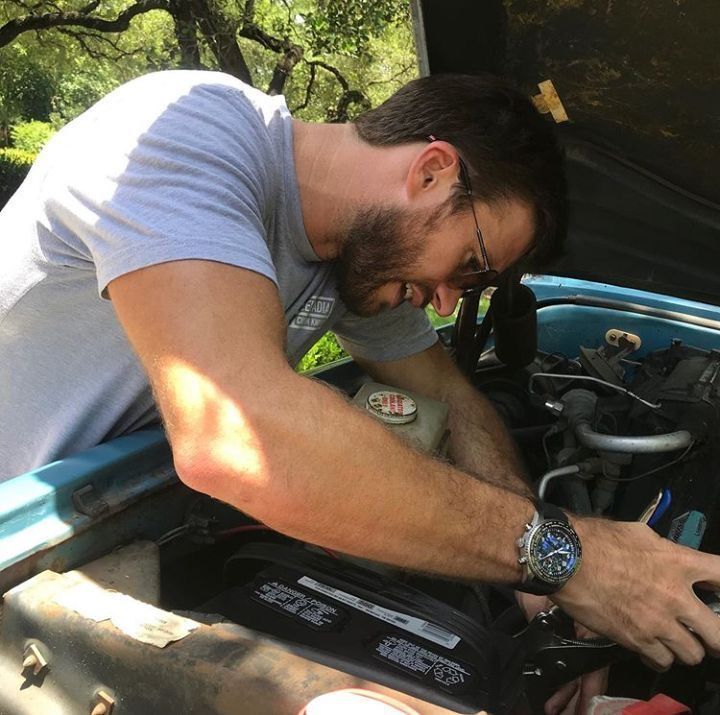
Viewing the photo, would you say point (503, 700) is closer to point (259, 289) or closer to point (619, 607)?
point (619, 607)

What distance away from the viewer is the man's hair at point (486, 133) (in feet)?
4.58

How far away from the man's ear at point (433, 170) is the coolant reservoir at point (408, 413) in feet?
1.25

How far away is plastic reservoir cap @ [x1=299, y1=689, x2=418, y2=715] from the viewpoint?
0.79m

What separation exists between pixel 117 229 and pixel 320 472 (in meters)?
0.45

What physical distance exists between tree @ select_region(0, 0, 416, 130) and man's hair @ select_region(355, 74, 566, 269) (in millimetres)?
7215

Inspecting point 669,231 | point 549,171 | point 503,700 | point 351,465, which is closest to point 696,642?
point 503,700

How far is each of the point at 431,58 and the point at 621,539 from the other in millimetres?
1160

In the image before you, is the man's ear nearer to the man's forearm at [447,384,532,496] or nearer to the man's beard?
the man's beard

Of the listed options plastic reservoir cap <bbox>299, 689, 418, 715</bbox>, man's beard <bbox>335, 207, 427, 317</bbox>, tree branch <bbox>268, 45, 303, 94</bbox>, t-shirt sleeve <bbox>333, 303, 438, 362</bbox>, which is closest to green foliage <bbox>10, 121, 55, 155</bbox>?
tree branch <bbox>268, 45, 303, 94</bbox>

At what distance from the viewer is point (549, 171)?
1.48 meters

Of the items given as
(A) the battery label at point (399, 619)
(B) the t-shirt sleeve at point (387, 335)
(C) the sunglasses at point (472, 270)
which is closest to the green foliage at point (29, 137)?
(B) the t-shirt sleeve at point (387, 335)

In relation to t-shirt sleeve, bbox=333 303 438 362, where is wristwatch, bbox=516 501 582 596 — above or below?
above

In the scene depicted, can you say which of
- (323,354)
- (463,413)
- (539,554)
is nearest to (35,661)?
(539,554)

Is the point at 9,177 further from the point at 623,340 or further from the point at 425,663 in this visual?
the point at 425,663
